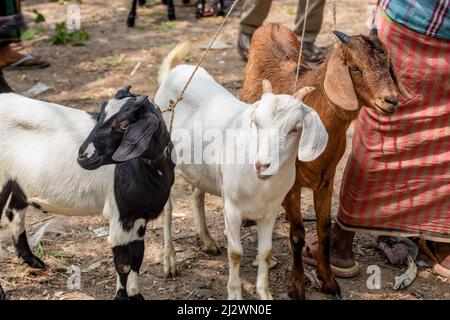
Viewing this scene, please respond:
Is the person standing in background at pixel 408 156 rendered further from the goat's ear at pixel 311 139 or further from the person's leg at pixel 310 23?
the person's leg at pixel 310 23

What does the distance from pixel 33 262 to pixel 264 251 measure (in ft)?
4.97

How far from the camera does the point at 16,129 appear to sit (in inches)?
146

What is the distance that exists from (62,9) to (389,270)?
7205 mm

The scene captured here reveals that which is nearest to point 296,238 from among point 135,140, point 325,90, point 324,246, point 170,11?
point 324,246

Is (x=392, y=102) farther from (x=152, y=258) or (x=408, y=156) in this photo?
(x=152, y=258)

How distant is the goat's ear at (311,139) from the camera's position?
3398 millimetres

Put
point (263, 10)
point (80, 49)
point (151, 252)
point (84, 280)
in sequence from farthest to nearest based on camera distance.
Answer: point (80, 49) → point (263, 10) → point (151, 252) → point (84, 280)

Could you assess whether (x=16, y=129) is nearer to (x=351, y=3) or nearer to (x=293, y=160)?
(x=293, y=160)

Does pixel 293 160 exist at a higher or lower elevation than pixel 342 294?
higher

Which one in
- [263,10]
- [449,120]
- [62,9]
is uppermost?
[449,120]

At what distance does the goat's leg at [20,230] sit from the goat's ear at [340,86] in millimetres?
1868

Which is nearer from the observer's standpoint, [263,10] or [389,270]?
[389,270]
